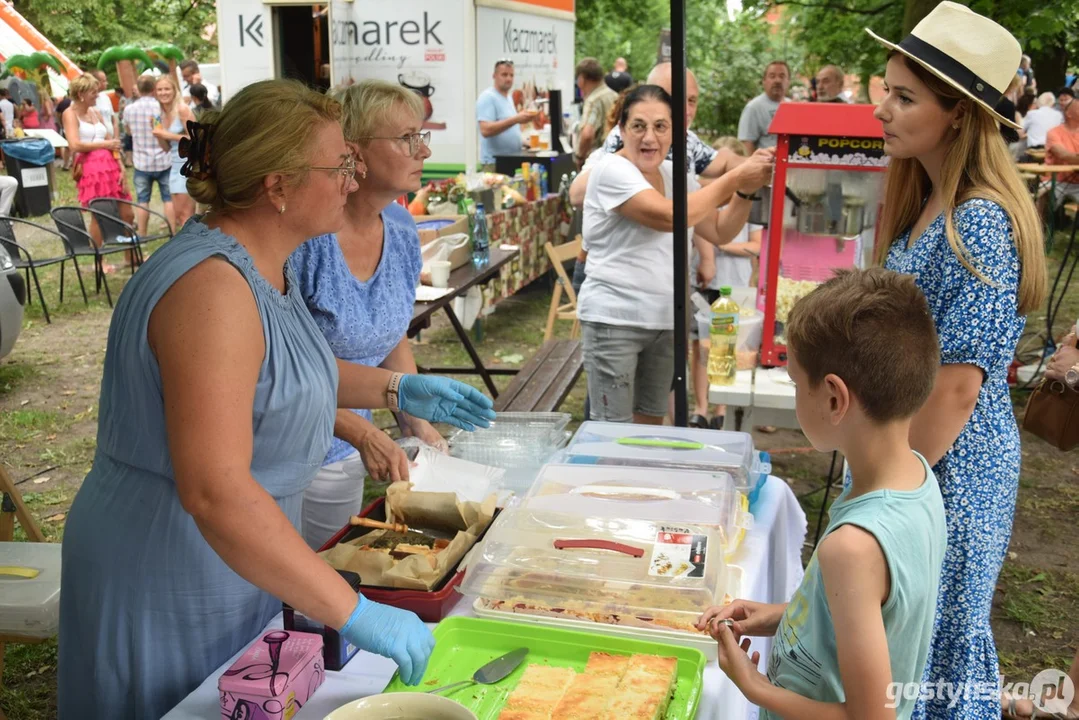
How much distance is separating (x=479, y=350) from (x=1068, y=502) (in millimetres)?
4321

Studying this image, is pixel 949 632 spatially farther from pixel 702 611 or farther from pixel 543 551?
pixel 543 551

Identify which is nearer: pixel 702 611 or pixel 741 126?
pixel 702 611

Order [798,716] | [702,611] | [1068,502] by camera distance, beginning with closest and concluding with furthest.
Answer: [798,716] < [702,611] < [1068,502]

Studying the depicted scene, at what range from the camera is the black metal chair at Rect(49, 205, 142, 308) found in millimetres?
8469

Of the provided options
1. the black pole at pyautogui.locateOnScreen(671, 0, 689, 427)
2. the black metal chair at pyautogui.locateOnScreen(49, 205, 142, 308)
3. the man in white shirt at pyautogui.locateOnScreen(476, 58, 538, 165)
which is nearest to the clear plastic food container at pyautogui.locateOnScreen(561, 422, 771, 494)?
the black pole at pyautogui.locateOnScreen(671, 0, 689, 427)

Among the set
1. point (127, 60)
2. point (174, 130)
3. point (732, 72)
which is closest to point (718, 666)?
point (174, 130)

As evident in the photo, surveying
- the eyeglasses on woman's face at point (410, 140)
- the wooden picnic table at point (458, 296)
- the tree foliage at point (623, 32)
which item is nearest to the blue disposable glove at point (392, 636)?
the eyeglasses on woman's face at point (410, 140)

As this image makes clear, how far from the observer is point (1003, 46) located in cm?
225

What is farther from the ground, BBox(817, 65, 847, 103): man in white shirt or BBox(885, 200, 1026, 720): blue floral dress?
BBox(817, 65, 847, 103): man in white shirt

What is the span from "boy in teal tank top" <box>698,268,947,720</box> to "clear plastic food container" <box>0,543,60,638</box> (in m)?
1.92

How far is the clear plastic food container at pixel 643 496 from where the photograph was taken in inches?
81.9

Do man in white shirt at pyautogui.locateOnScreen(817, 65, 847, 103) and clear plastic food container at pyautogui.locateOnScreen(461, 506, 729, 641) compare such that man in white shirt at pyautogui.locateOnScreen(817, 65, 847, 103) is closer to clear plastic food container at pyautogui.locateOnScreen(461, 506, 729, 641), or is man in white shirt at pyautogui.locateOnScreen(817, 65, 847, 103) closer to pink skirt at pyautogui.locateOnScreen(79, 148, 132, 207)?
pink skirt at pyautogui.locateOnScreen(79, 148, 132, 207)

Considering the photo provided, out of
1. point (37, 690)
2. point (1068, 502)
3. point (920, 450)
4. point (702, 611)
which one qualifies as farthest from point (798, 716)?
point (1068, 502)

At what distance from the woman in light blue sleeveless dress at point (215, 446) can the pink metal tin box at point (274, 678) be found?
0.09 meters
